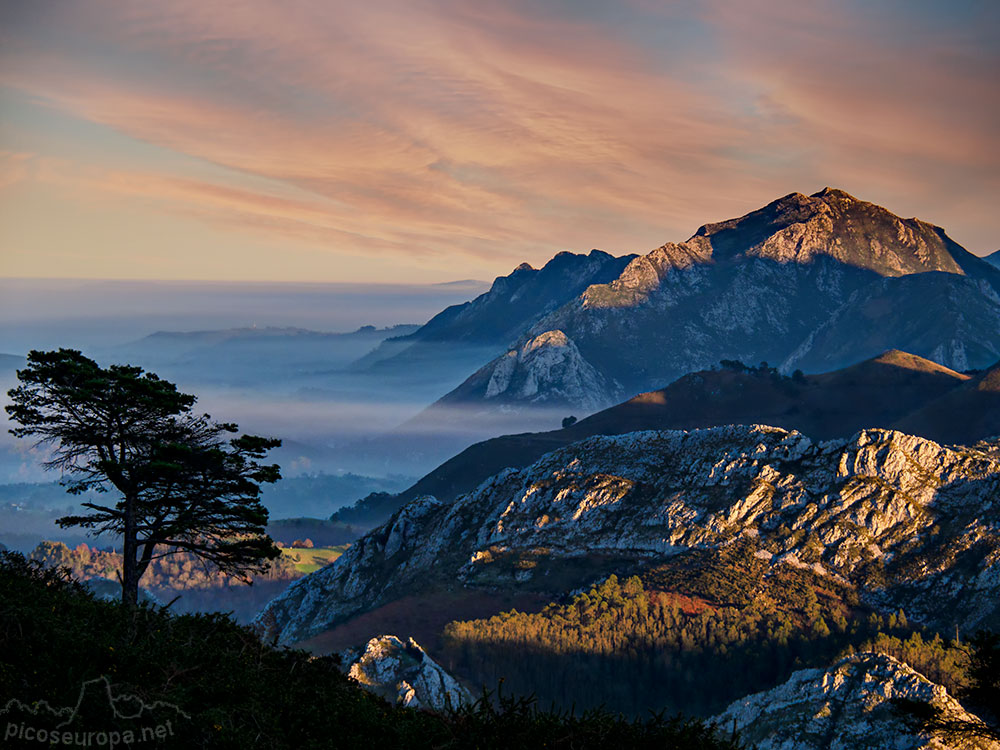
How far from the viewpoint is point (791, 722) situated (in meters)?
93.1

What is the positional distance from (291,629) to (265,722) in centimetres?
17994

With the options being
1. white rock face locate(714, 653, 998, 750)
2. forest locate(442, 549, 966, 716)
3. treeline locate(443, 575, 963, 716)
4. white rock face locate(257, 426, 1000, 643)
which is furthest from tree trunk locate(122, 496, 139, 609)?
white rock face locate(257, 426, 1000, 643)

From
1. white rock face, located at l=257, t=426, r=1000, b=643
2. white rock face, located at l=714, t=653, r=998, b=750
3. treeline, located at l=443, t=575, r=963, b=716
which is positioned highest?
white rock face, located at l=257, t=426, r=1000, b=643

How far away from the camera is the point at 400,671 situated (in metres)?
120

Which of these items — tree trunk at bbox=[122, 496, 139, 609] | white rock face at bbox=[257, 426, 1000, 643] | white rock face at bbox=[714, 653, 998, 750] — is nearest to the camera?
tree trunk at bbox=[122, 496, 139, 609]

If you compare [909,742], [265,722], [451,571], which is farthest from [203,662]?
[451,571]

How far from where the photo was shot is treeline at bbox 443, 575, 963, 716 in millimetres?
140875

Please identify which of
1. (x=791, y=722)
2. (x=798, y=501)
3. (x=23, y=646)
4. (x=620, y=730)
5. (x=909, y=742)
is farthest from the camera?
(x=798, y=501)

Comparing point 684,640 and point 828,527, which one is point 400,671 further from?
point 828,527

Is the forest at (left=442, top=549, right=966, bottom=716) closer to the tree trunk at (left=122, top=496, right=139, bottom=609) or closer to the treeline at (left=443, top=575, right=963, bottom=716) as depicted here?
the treeline at (left=443, top=575, right=963, bottom=716)

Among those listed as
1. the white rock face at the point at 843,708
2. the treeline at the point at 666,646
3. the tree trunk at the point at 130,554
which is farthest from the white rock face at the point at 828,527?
the tree trunk at the point at 130,554

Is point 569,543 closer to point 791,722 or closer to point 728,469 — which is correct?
point 728,469

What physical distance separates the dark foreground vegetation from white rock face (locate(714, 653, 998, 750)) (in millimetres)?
63833

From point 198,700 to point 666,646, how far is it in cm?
13997
